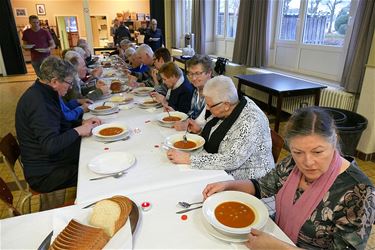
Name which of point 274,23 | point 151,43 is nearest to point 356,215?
point 274,23

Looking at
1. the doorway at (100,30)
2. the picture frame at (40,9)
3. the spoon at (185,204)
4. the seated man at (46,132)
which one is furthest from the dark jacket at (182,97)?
the picture frame at (40,9)

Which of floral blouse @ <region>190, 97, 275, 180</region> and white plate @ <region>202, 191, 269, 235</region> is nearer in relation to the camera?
white plate @ <region>202, 191, 269, 235</region>

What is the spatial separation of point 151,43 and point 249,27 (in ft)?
10.8

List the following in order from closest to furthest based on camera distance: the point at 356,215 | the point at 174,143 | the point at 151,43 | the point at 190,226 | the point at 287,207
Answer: the point at 356,215 < the point at 190,226 < the point at 287,207 < the point at 174,143 < the point at 151,43

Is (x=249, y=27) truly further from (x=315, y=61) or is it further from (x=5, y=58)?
(x=5, y=58)

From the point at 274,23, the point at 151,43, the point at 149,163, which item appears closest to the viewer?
the point at 149,163

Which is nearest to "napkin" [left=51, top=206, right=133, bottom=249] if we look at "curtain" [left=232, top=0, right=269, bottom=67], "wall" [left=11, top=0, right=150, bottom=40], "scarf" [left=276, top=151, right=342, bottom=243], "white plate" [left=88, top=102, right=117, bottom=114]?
"scarf" [left=276, top=151, right=342, bottom=243]

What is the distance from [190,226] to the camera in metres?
1.01

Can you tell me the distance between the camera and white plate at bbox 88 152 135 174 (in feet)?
4.51

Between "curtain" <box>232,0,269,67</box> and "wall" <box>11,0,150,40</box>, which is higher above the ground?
"wall" <box>11,0,150,40</box>

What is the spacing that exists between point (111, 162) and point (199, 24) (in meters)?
5.56

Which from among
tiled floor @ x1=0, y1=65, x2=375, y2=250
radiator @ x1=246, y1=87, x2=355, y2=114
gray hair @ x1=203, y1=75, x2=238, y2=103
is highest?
gray hair @ x1=203, y1=75, x2=238, y2=103

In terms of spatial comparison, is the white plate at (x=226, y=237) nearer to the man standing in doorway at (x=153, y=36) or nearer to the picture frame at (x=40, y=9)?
the man standing in doorway at (x=153, y=36)

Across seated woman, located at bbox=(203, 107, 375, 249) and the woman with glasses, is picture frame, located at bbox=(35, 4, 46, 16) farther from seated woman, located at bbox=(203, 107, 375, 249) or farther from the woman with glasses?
seated woman, located at bbox=(203, 107, 375, 249)
